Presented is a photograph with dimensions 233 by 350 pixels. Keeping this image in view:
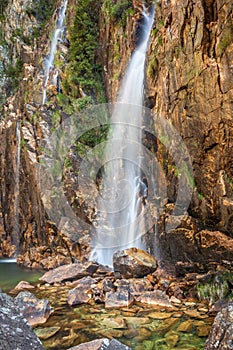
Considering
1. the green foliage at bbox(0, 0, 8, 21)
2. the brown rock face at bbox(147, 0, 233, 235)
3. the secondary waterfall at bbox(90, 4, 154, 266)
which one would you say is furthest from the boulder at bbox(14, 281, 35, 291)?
the green foliage at bbox(0, 0, 8, 21)

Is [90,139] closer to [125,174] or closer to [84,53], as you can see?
[125,174]

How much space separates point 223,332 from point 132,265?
513 cm

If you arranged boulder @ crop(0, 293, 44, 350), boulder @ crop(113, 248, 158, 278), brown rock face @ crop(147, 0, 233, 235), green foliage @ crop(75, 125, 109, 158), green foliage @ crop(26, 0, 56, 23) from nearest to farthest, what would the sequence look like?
boulder @ crop(0, 293, 44, 350)
brown rock face @ crop(147, 0, 233, 235)
boulder @ crop(113, 248, 158, 278)
green foliage @ crop(75, 125, 109, 158)
green foliage @ crop(26, 0, 56, 23)

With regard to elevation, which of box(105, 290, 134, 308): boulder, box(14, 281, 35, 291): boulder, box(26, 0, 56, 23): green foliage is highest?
box(26, 0, 56, 23): green foliage

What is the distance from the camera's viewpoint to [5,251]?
63.6 ft

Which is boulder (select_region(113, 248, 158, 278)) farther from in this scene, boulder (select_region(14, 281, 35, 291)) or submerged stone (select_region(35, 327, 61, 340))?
submerged stone (select_region(35, 327, 61, 340))

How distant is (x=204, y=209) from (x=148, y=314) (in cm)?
333

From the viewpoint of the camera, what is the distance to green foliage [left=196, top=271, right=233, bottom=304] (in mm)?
6657

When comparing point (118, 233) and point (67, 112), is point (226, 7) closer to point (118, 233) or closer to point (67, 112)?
point (118, 233)

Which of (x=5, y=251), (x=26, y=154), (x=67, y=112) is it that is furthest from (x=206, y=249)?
(x=5, y=251)

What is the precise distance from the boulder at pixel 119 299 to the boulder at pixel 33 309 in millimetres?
1353

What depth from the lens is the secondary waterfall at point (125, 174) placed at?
1154 centimetres

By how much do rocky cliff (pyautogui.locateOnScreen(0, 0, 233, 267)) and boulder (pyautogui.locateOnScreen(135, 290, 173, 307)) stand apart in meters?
2.07

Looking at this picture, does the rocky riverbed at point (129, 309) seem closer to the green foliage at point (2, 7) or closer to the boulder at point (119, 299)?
the boulder at point (119, 299)
